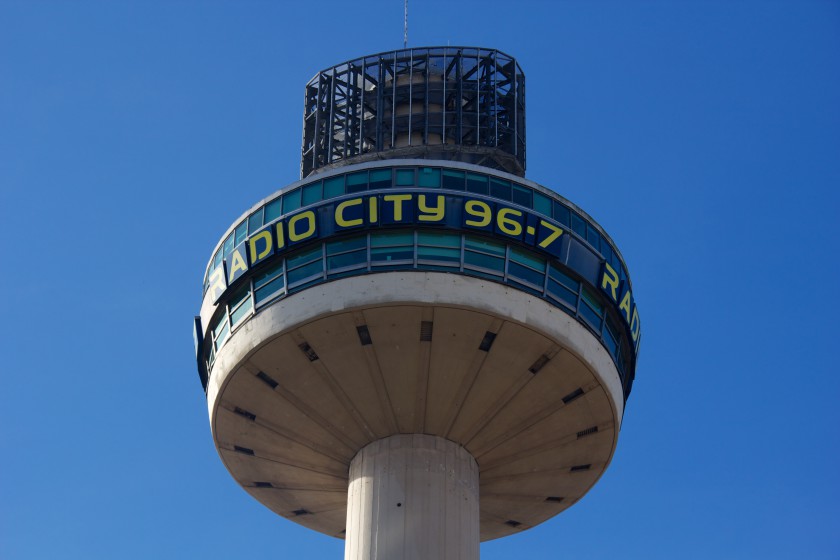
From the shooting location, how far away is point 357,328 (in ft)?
139

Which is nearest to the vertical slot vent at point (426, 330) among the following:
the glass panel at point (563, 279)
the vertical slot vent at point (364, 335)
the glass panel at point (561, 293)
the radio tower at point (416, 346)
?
the radio tower at point (416, 346)

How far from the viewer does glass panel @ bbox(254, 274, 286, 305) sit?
4388 centimetres

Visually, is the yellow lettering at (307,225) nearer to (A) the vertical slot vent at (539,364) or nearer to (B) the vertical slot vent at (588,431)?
(A) the vertical slot vent at (539,364)

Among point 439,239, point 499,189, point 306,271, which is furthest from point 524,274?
point 306,271

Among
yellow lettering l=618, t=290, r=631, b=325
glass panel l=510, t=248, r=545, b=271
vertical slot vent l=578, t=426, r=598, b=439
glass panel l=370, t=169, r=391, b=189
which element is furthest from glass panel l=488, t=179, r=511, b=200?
vertical slot vent l=578, t=426, r=598, b=439

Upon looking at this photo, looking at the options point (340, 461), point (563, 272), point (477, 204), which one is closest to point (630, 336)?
point (563, 272)

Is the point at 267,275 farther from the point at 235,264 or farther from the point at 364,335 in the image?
the point at 364,335

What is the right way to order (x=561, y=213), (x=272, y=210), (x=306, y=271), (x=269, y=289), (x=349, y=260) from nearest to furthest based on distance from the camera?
(x=349, y=260) < (x=306, y=271) < (x=269, y=289) < (x=561, y=213) < (x=272, y=210)

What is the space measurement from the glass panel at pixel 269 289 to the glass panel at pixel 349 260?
1755 mm

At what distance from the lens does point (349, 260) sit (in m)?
43.2

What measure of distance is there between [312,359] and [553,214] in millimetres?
9256

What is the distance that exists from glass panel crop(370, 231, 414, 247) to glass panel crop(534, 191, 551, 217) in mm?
4470

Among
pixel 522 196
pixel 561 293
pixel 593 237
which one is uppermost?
pixel 522 196

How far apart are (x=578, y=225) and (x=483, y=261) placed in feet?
14.1
